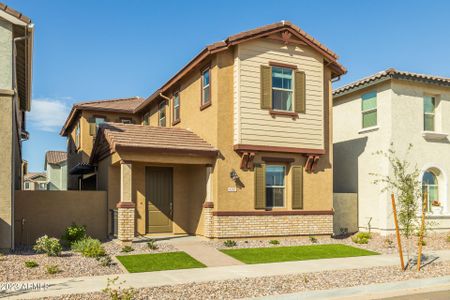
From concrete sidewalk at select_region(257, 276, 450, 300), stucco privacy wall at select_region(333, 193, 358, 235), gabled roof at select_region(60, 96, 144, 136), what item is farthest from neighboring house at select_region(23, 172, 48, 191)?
concrete sidewalk at select_region(257, 276, 450, 300)

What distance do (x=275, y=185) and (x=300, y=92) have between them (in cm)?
354

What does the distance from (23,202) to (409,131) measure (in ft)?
48.8

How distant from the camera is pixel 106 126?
16938 mm

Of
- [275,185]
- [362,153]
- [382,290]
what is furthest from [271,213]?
[382,290]

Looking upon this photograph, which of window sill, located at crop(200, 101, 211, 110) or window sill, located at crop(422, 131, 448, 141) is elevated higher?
window sill, located at crop(200, 101, 211, 110)

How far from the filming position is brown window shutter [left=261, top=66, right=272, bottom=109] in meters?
15.9

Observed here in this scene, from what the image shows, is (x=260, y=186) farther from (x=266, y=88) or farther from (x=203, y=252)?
(x=203, y=252)

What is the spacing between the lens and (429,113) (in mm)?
19250

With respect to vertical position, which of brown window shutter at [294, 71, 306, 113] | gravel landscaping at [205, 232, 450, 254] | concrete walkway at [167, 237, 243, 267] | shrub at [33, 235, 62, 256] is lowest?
gravel landscaping at [205, 232, 450, 254]

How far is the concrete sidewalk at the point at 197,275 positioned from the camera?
8.57 metres

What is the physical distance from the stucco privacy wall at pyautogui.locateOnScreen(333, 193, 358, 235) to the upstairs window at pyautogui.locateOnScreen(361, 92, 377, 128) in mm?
3125

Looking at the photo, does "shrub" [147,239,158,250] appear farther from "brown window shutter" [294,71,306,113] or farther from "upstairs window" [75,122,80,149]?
"upstairs window" [75,122,80,149]

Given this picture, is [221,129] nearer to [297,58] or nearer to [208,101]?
[208,101]

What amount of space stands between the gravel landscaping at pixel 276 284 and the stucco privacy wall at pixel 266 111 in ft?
20.7
